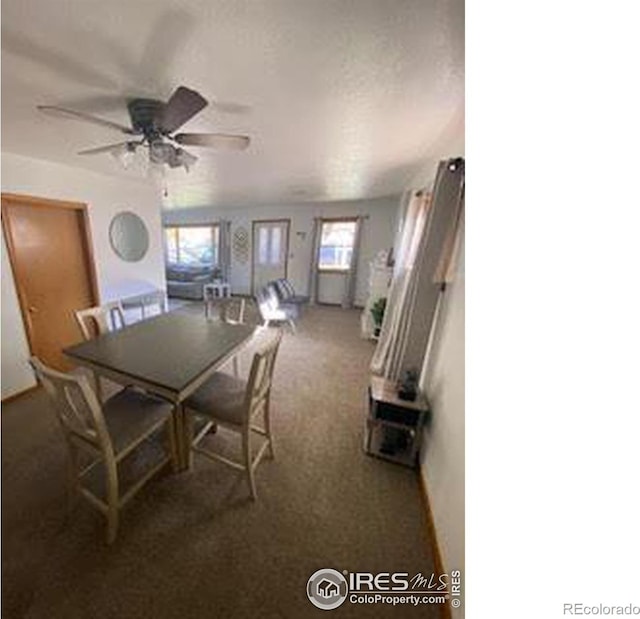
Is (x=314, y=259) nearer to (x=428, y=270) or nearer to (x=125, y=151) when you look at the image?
(x=428, y=270)

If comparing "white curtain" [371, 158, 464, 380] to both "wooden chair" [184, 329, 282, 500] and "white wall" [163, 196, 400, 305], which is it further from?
"white wall" [163, 196, 400, 305]

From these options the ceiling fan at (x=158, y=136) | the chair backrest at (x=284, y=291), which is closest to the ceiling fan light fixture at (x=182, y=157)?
the ceiling fan at (x=158, y=136)

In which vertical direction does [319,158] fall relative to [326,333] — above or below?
above

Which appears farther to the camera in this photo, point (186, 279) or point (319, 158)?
point (186, 279)

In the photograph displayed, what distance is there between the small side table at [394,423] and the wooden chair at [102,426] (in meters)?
1.32

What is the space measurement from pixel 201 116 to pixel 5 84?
0.95m

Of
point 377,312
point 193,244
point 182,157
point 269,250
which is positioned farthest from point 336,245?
point 182,157

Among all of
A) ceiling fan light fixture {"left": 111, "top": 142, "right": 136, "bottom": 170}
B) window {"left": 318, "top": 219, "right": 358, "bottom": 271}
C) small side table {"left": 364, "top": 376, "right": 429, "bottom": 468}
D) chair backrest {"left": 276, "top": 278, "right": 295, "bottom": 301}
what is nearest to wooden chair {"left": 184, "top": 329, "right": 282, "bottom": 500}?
small side table {"left": 364, "top": 376, "right": 429, "bottom": 468}
